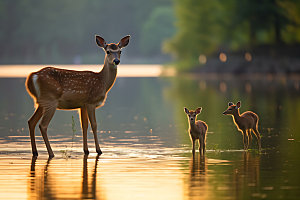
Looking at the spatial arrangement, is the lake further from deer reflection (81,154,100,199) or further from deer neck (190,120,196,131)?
deer neck (190,120,196,131)

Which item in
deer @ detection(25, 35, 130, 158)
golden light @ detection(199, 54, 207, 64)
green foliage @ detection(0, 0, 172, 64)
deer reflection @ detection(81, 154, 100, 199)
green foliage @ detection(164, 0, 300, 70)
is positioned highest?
green foliage @ detection(0, 0, 172, 64)

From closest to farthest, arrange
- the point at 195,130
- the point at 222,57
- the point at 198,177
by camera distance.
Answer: the point at 198,177
the point at 195,130
the point at 222,57

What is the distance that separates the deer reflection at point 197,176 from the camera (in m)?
12.5

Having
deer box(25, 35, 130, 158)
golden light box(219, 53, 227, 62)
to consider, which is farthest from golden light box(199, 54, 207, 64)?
deer box(25, 35, 130, 158)

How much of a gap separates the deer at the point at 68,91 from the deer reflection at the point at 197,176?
209 cm

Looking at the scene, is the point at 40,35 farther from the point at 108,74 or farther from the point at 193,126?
the point at 193,126

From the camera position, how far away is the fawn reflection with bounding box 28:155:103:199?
12211 mm

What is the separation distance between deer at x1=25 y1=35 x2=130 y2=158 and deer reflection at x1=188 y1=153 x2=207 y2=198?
2087 mm

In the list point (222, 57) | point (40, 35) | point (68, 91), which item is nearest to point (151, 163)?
point (68, 91)

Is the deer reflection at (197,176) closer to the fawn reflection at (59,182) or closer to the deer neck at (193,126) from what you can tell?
the deer neck at (193,126)

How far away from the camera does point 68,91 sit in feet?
56.6

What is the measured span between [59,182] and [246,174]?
289 cm

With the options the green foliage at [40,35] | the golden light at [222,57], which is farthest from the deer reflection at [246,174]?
the green foliage at [40,35]

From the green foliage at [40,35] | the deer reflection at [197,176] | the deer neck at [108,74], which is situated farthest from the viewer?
the green foliage at [40,35]
